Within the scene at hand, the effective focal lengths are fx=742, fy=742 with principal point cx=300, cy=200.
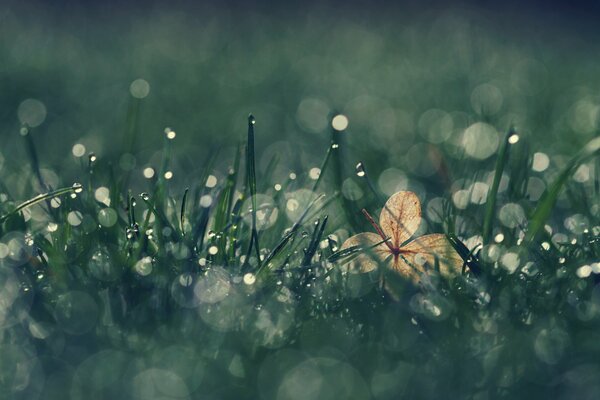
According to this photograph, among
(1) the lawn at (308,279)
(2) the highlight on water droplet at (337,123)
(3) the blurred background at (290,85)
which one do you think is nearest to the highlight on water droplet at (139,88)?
(3) the blurred background at (290,85)

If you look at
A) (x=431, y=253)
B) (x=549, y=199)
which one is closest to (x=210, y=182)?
(x=431, y=253)

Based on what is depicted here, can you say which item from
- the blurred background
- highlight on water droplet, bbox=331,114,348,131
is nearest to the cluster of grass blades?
highlight on water droplet, bbox=331,114,348,131

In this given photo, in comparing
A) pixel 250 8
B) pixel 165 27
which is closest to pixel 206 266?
pixel 165 27

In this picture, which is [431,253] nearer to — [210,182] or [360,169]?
[360,169]

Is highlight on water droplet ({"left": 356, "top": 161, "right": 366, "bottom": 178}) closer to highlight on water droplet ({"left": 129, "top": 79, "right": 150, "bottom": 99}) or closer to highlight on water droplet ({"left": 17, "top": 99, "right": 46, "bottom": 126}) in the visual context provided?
highlight on water droplet ({"left": 17, "top": 99, "right": 46, "bottom": 126})

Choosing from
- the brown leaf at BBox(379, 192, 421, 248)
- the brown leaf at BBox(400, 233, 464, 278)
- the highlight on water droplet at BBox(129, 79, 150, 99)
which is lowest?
the brown leaf at BBox(400, 233, 464, 278)

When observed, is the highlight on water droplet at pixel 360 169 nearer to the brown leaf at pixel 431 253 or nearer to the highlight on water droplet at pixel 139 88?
the brown leaf at pixel 431 253
